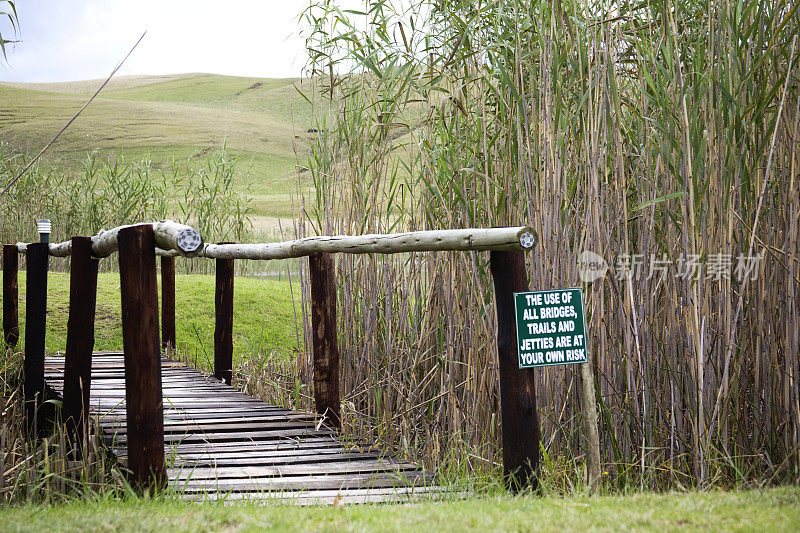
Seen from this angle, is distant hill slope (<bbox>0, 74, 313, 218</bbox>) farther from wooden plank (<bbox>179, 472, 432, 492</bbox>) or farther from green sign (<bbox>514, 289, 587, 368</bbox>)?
green sign (<bbox>514, 289, 587, 368</bbox>)

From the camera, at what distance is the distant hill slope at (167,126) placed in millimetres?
43719

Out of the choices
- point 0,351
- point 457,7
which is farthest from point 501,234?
point 0,351

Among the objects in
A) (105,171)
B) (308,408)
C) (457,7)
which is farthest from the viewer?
(105,171)

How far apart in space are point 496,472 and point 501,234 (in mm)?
Answer: 994

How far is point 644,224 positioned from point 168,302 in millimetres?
4161

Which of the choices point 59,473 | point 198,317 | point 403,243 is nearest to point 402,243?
point 403,243

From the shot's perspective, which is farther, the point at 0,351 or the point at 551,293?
the point at 0,351

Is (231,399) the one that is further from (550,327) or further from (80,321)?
(550,327)

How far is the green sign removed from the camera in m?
2.49

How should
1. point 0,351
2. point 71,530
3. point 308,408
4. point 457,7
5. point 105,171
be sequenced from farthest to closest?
point 105,171 → point 0,351 → point 308,408 → point 457,7 → point 71,530

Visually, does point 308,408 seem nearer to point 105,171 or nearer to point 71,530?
point 71,530

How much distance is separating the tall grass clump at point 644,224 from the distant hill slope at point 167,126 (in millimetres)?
30966

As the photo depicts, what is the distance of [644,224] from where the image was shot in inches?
115

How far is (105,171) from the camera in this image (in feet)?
30.5
